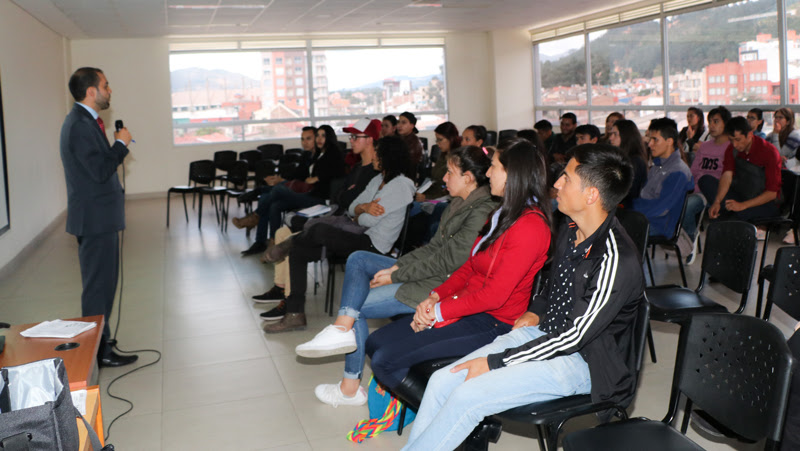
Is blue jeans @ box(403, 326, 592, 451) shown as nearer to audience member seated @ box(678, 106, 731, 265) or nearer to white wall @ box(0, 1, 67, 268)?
audience member seated @ box(678, 106, 731, 265)

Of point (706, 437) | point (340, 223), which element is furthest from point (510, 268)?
point (340, 223)

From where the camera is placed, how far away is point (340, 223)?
4660mm

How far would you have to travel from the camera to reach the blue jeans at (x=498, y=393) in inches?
82.7

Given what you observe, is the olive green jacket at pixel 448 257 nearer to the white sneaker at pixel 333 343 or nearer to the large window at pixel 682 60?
the white sneaker at pixel 333 343

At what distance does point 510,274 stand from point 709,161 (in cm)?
441

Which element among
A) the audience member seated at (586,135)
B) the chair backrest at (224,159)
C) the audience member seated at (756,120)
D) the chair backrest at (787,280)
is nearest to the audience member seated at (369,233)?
the chair backrest at (787,280)

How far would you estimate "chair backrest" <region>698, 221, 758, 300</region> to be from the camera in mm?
3133

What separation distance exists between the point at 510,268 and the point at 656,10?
9.87m

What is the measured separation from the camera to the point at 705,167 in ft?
20.5

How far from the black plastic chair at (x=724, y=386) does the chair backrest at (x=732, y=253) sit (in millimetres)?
1209

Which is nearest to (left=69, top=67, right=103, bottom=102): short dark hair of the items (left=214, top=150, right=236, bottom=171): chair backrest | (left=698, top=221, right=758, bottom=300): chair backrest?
(left=698, top=221, right=758, bottom=300): chair backrest

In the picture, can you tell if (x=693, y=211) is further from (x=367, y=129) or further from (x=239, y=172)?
(x=239, y=172)

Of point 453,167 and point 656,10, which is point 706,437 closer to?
point 453,167

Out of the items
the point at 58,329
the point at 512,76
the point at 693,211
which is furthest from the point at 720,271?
the point at 512,76
